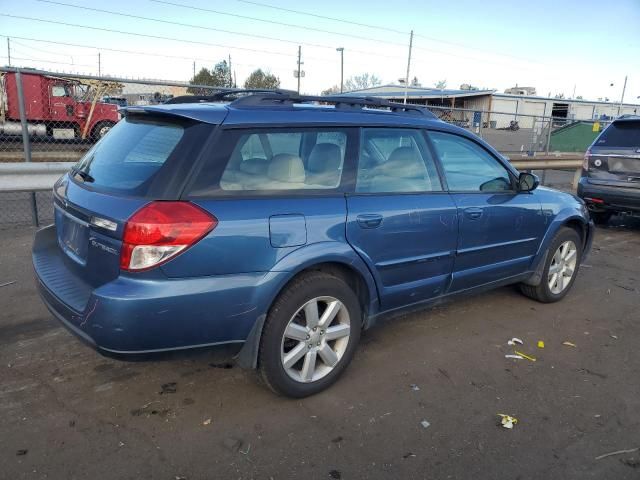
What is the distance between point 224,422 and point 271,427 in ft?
0.86

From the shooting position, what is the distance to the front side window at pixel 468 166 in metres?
3.78

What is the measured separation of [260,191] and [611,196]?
677 cm

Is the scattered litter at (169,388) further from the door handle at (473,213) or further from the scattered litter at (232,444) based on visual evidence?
the door handle at (473,213)

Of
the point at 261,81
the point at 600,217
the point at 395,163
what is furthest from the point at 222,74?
the point at 395,163

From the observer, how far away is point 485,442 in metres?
2.73

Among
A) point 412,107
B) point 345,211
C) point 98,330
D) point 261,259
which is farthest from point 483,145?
point 98,330

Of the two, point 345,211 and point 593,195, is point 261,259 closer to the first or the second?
point 345,211

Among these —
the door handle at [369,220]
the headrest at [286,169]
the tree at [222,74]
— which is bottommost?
the door handle at [369,220]

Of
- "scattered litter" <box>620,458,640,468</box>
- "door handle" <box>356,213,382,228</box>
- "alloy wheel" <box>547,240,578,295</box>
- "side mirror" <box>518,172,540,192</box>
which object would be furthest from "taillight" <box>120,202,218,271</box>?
"alloy wheel" <box>547,240,578,295</box>

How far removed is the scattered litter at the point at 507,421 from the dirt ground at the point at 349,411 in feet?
0.12

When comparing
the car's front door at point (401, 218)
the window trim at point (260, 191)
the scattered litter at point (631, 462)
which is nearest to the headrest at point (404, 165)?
the car's front door at point (401, 218)

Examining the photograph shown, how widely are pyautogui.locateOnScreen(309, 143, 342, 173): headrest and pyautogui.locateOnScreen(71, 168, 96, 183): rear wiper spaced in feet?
4.15

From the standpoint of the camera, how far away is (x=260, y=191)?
2793mm

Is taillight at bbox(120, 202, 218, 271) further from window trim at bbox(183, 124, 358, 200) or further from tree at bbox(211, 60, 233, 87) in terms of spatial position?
tree at bbox(211, 60, 233, 87)
